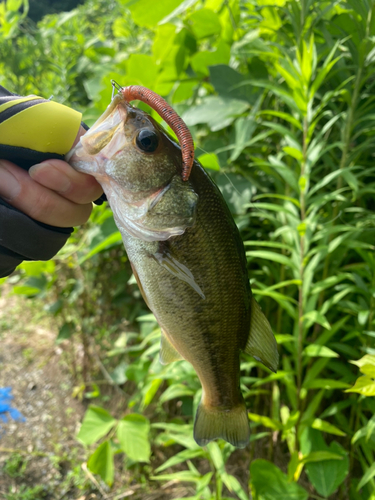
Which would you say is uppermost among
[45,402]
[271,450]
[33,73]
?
[33,73]

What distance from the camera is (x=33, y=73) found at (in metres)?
2.75

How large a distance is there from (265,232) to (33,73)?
2223mm

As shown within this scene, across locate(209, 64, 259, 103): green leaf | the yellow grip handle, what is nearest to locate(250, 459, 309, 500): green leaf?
the yellow grip handle

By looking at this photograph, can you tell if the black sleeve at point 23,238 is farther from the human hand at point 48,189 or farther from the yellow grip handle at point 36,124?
the yellow grip handle at point 36,124

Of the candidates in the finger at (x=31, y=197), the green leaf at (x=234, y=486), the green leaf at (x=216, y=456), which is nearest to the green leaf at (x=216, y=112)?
the finger at (x=31, y=197)

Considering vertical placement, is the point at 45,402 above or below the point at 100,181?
below

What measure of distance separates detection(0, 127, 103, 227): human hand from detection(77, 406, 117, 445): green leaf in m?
1.29

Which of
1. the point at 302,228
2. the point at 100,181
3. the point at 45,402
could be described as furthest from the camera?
the point at 45,402

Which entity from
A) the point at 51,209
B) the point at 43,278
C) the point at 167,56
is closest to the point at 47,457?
the point at 43,278

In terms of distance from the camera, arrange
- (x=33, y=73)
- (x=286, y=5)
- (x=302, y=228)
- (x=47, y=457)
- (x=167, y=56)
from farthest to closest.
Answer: (x=33, y=73), (x=47, y=457), (x=167, y=56), (x=286, y=5), (x=302, y=228)

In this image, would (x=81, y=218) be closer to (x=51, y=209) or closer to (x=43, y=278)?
(x=51, y=209)

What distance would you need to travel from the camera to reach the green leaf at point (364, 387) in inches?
36.7

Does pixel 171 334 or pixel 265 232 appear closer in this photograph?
pixel 171 334

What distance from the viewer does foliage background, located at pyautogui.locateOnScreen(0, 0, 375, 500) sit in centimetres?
121
